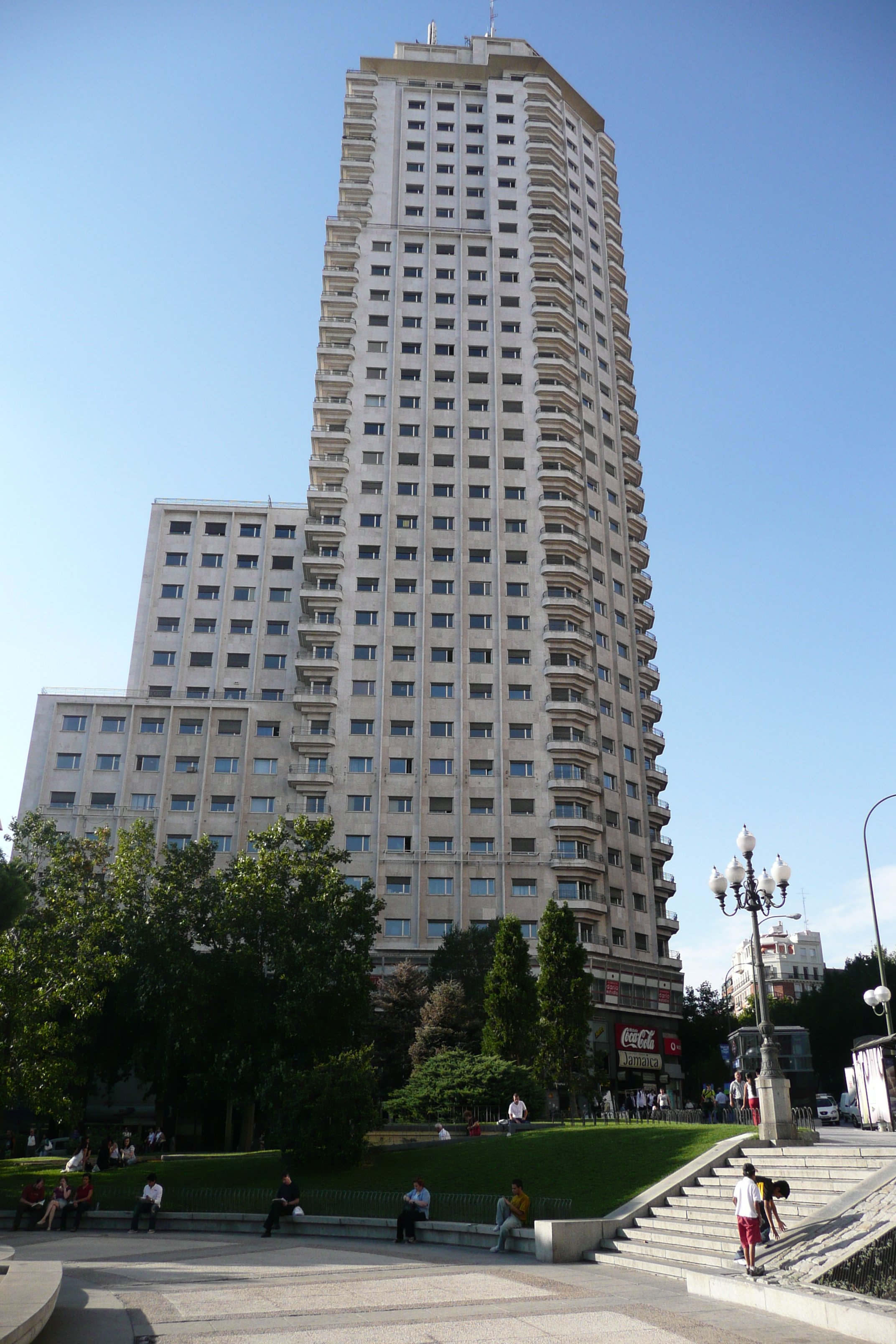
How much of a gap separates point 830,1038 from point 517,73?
86.7 metres

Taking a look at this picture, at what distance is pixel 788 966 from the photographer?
15500cm

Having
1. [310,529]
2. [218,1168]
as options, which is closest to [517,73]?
[310,529]

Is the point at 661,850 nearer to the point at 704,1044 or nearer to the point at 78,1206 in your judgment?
the point at 704,1044

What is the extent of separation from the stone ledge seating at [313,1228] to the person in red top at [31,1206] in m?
0.41

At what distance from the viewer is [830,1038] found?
3017 inches

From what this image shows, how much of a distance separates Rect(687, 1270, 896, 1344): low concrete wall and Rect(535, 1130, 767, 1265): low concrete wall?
403 centimetres

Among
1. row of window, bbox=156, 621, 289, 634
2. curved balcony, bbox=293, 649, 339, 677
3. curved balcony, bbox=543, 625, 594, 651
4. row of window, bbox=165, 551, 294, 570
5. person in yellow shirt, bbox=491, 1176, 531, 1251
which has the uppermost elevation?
row of window, bbox=165, 551, 294, 570

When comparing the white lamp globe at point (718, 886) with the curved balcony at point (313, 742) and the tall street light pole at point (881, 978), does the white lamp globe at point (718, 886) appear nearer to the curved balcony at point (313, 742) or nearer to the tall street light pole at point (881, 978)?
the tall street light pole at point (881, 978)

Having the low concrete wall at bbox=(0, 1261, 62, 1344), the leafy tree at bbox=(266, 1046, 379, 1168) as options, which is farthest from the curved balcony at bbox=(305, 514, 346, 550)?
the low concrete wall at bbox=(0, 1261, 62, 1344)

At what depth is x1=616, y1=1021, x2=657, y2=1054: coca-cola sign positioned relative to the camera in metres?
58.9

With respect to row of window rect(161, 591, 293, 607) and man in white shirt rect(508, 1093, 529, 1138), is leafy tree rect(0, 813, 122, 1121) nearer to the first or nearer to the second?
man in white shirt rect(508, 1093, 529, 1138)

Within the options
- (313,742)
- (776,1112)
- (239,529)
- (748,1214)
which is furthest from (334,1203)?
(239,529)

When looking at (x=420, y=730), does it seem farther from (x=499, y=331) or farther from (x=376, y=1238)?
(x=376, y=1238)

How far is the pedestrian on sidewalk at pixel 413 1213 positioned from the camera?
21531 millimetres
